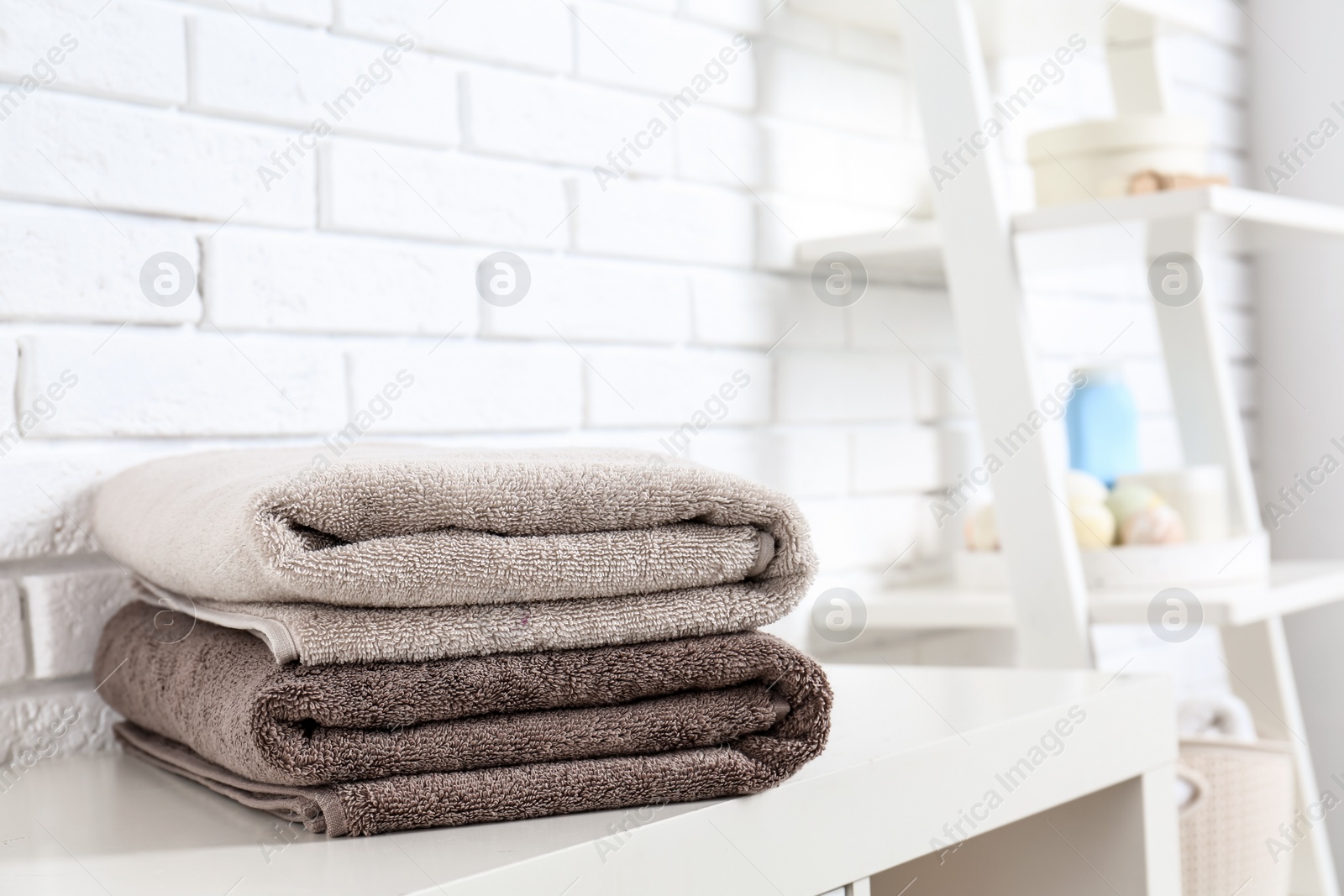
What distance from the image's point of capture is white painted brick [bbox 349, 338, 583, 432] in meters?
0.91

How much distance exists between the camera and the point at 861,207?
4.21ft

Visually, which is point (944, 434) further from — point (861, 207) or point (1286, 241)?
point (1286, 241)

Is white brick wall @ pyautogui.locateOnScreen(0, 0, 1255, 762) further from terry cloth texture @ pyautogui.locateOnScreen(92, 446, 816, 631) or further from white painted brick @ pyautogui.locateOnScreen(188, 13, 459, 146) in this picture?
terry cloth texture @ pyautogui.locateOnScreen(92, 446, 816, 631)

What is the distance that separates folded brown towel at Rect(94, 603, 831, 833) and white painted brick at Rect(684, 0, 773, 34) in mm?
724

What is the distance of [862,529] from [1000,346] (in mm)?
264

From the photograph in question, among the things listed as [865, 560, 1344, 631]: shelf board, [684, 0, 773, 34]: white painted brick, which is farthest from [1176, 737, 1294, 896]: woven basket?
[684, 0, 773, 34]: white painted brick

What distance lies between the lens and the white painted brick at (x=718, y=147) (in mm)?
1122

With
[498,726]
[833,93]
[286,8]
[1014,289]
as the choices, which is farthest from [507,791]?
[833,93]

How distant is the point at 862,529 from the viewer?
4.10 feet

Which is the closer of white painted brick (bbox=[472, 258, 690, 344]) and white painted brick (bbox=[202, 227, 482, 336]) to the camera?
white painted brick (bbox=[202, 227, 482, 336])

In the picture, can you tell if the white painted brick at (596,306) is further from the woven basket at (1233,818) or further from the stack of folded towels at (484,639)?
the woven basket at (1233,818)

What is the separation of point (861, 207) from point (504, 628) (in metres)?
0.84

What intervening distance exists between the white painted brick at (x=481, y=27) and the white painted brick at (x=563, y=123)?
2cm

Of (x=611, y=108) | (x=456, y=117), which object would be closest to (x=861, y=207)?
(x=611, y=108)
